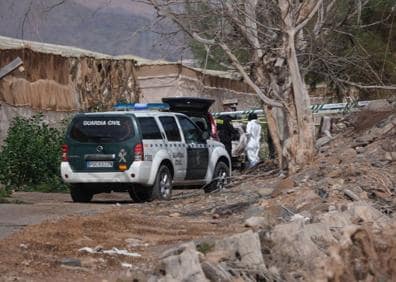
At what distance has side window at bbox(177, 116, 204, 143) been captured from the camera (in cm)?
1916

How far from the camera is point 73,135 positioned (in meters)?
17.9

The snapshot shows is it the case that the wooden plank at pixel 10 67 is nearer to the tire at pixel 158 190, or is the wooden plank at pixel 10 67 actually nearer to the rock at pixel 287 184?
the tire at pixel 158 190

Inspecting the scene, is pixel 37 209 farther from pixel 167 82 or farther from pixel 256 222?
pixel 167 82

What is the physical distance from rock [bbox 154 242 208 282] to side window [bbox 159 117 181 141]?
9.93m

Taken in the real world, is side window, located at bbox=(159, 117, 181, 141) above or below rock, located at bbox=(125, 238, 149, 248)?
above

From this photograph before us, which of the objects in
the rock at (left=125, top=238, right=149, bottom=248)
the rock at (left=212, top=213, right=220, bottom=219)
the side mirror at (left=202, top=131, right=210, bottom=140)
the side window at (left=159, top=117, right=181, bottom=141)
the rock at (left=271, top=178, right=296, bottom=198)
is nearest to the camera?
the rock at (left=125, top=238, right=149, bottom=248)

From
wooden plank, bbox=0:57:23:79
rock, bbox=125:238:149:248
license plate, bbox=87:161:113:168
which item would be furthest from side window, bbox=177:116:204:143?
rock, bbox=125:238:149:248

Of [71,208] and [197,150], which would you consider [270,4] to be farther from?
[71,208]

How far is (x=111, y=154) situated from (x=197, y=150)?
2548 mm

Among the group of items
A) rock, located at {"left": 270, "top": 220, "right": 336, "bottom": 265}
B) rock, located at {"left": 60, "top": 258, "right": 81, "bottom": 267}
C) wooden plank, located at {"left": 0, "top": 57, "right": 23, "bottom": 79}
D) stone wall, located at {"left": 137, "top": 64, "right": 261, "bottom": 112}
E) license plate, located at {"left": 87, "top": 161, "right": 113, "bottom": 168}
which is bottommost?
rock, located at {"left": 60, "top": 258, "right": 81, "bottom": 267}

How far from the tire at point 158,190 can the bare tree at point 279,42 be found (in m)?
2.36

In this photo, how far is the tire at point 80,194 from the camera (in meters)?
18.2

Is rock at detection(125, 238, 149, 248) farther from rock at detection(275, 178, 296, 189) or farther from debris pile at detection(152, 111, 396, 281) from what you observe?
rock at detection(275, 178, 296, 189)

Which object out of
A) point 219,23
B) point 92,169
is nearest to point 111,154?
point 92,169
